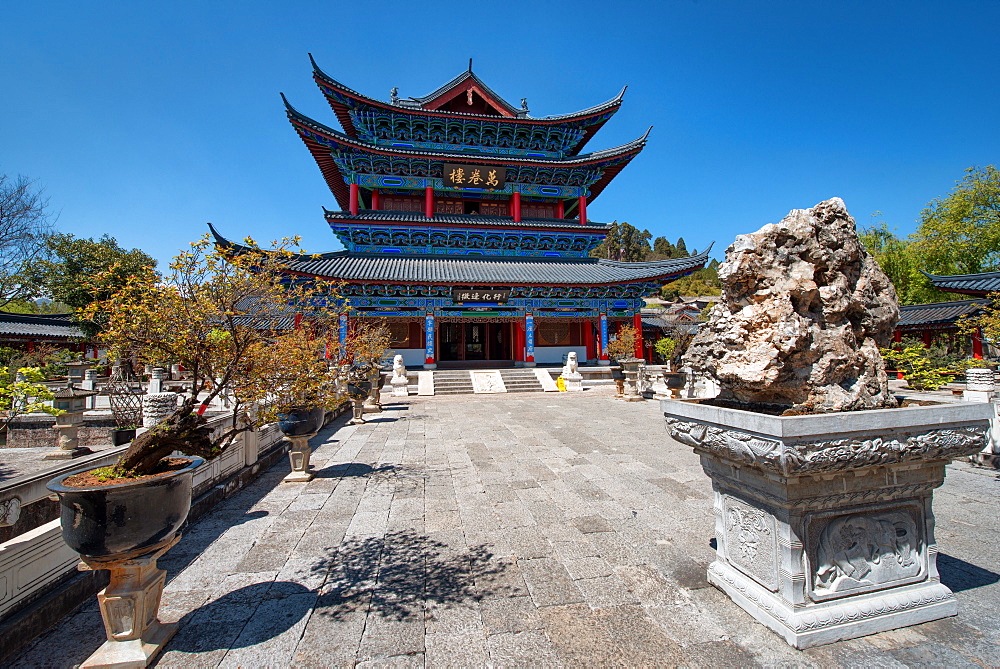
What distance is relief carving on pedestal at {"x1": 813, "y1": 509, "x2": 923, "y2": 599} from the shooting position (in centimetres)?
234

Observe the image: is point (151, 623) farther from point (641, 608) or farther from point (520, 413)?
point (520, 413)

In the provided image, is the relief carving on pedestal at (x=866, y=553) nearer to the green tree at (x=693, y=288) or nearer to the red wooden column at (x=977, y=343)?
the red wooden column at (x=977, y=343)

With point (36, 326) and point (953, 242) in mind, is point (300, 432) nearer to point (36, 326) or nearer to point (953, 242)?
point (36, 326)

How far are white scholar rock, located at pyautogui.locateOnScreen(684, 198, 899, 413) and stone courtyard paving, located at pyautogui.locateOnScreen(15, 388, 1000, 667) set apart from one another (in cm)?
132

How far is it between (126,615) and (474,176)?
21.7 meters

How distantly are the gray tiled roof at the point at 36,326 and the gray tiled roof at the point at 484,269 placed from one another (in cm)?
1695

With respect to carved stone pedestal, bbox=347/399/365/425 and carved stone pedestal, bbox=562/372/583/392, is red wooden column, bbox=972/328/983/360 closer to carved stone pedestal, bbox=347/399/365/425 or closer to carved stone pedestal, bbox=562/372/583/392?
carved stone pedestal, bbox=562/372/583/392

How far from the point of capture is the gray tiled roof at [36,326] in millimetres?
22297

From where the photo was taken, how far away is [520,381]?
59.7 ft

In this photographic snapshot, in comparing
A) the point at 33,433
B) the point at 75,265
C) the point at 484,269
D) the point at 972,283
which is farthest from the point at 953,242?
the point at 75,265

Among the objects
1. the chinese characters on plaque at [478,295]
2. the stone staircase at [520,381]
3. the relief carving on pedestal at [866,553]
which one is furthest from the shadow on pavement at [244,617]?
the chinese characters on plaque at [478,295]

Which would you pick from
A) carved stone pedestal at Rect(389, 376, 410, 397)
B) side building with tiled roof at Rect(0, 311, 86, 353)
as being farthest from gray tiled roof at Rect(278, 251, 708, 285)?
side building with tiled roof at Rect(0, 311, 86, 353)

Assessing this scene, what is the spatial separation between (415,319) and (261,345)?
16966mm

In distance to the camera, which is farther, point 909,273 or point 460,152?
point 909,273
